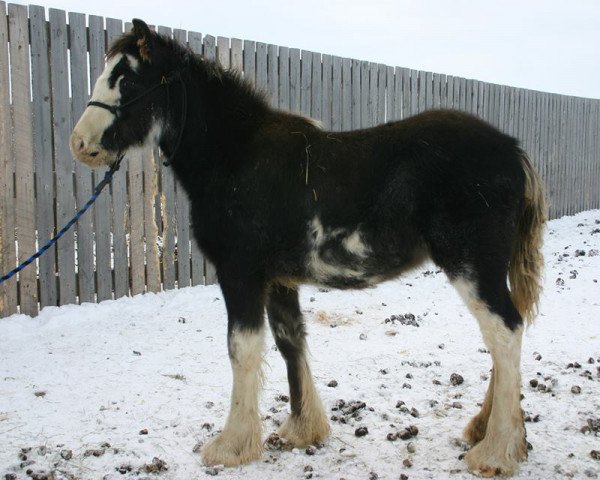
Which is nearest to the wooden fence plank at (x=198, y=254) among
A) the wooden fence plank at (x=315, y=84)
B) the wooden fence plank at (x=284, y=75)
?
the wooden fence plank at (x=284, y=75)

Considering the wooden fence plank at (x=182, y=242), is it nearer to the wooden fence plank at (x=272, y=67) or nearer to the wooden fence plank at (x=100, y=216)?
the wooden fence plank at (x=100, y=216)

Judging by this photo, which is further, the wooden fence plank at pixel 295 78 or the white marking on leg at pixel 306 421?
the wooden fence plank at pixel 295 78

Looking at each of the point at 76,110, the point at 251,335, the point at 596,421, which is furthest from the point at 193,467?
the point at 76,110

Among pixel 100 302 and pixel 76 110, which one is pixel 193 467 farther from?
pixel 76 110

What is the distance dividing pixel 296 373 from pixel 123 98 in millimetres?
2111

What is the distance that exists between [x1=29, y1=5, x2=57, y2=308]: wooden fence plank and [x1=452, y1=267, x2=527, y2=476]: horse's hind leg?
451cm

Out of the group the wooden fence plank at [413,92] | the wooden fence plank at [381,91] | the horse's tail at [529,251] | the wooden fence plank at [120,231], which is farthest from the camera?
the wooden fence plank at [413,92]

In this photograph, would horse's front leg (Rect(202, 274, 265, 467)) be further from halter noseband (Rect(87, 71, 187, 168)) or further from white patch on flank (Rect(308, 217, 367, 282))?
halter noseband (Rect(87, 71, 187, 168))

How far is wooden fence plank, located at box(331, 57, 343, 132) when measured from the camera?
8.26 metres

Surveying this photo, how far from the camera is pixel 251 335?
3.24m

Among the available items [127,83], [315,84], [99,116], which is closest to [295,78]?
[315,84]

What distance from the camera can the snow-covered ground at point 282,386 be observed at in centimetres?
322

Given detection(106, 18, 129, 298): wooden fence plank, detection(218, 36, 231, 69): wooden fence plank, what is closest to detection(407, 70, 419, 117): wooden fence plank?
detection(218, 36, 231, 69): wooden fence plank

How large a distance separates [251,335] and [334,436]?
987 mm
